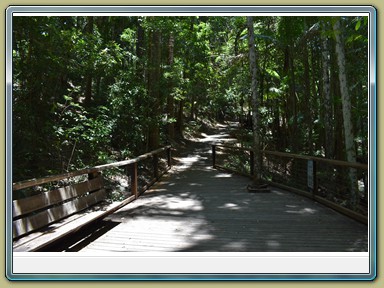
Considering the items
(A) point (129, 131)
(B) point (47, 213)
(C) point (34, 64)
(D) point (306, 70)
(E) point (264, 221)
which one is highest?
(D) point (306, 70)

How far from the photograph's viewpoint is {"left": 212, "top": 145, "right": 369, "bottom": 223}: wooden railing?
6449mm

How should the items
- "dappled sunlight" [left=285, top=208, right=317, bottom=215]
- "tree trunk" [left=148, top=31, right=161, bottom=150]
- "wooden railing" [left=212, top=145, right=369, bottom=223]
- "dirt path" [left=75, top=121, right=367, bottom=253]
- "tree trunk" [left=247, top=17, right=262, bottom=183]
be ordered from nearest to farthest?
"dirt path" [left=75, top=121, right=367, bottom=253]
"dappled sunlight" [left=285, top=208, right=317, bottom=215]
"wooden railing" [left=212, top=145, right=369, bottom=223]
"tree trunk" [left=247, top=17, right=262, bottom=183]
"tree trunk" [left=148, top=31, right=161, bottom=150]

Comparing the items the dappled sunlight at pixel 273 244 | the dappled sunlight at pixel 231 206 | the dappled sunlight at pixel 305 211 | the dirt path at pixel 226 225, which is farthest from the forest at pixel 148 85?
the dappled sunlight at pixel 273 244

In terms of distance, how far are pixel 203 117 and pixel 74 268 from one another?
34.7m

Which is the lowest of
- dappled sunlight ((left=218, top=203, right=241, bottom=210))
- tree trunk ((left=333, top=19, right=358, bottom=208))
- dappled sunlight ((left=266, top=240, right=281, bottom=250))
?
dappled sunlight ((left=266, top=240, right=281, bottom=250))

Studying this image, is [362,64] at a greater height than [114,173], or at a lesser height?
greater

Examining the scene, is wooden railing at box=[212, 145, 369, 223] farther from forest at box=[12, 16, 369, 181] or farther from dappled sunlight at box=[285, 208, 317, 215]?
forest at box=[12, 16, 369, 181]

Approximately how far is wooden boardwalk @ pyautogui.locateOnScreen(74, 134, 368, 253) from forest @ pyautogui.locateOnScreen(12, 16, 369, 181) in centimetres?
166

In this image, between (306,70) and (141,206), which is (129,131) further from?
(306,70)

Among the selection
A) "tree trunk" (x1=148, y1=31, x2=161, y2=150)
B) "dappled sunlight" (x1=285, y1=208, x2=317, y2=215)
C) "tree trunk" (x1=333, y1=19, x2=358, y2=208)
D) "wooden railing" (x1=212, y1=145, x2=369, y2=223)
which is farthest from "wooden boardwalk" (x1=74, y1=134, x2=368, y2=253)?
"tree trunk" (x1=148, y1=31, x2=161, y2=150)

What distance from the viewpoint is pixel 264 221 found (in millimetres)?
5645

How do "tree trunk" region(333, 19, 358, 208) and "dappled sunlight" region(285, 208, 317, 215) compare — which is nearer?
"dappled sunlight" region(285, 208, 317, 215)

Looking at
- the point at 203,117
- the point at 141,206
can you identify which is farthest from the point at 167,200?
the point at 203,117

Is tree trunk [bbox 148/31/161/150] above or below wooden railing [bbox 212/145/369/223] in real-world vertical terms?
above
